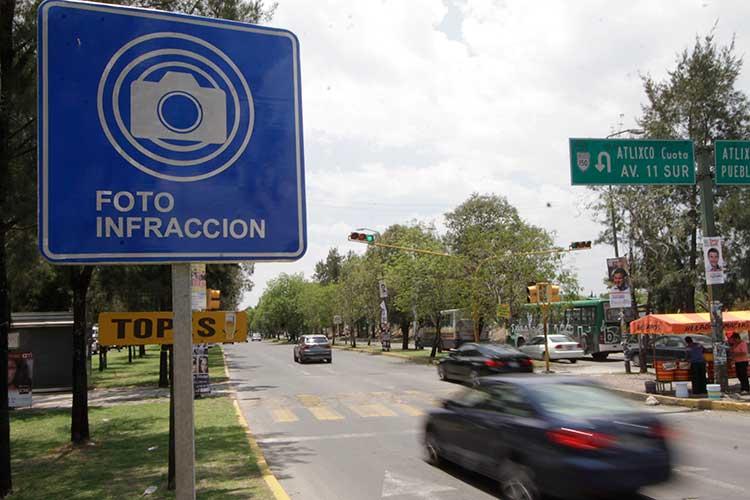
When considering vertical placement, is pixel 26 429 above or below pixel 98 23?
below

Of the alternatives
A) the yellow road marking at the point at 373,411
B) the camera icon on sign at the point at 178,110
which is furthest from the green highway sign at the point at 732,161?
the camera icon on sign at the point at 178,110

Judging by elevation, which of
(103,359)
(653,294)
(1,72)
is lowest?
(103,359)

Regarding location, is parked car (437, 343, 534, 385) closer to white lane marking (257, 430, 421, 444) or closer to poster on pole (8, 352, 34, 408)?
white lane marking (257, 430, 421, 444)

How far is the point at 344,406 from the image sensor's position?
651 inches

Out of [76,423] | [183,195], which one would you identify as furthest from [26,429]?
[183,195]

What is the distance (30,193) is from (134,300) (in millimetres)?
14451

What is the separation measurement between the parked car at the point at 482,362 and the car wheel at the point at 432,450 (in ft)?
35.1

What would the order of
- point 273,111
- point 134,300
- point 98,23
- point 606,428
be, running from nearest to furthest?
point 98,23
point 273,111
point 606,428
point 134,300

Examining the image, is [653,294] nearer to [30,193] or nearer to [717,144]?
[717,144]

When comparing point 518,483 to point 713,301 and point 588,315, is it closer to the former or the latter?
point 713,301

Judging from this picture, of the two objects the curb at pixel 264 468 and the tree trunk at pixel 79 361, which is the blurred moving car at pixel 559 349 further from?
the tree trunk at pixel 79 361

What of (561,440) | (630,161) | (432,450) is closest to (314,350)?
(630,161)

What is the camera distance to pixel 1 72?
886 cm

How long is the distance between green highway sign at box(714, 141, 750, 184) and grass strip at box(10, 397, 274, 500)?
13.4 meters
